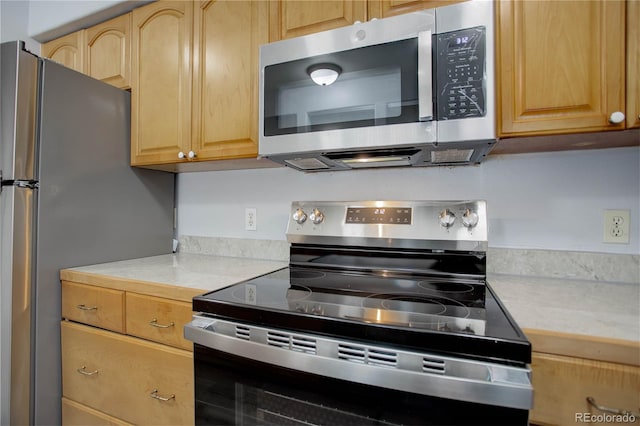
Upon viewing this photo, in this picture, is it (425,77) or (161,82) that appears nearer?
(425,77)

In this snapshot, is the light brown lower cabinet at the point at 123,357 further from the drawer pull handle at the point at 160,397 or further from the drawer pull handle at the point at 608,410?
the drawer pull handle at the point at 608,410

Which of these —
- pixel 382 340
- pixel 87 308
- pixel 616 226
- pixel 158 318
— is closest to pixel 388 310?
pixel 382 340

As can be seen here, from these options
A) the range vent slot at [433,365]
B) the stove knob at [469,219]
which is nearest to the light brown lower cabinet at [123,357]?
the range vent slot at [433,365]

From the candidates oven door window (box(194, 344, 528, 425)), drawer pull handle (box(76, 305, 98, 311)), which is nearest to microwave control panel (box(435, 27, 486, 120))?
oven door window (box(194, 344, 528, 425))

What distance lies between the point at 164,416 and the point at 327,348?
0.77m

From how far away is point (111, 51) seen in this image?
1.63 meters

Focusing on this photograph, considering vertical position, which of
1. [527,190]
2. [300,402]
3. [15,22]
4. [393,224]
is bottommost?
[300,402]

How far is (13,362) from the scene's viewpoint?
3.82 ft

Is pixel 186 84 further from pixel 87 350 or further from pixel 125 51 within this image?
pixel 87 350

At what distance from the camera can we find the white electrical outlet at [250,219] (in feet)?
5.42

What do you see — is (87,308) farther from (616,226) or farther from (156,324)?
(616,226)

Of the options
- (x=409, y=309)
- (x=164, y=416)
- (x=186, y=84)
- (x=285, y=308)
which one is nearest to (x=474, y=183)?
(x=409, y=309)

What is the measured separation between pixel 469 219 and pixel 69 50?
89.7 inches

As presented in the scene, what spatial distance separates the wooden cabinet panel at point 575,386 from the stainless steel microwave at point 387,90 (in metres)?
0.60
